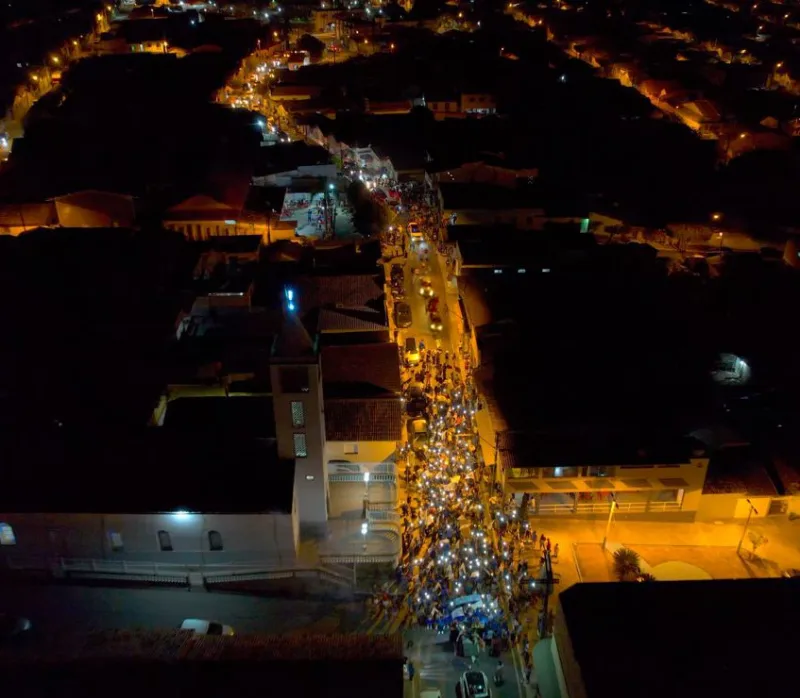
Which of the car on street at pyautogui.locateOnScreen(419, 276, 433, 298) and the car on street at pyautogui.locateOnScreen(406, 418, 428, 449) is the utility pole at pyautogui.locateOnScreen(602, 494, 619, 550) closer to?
the car on street at pyautogui.locateOnScreen(406, 418, 428, 449)

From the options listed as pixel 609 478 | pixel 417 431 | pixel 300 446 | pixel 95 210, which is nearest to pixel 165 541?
pixel 300 446

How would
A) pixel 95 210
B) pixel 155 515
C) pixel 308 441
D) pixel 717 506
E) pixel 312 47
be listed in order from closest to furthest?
pixel 155 515
pixel 308 441
pixel 717 506
pixel 95 210
pixel 312 47

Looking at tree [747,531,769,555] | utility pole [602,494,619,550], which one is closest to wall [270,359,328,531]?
utility pole [602,494,619,550]

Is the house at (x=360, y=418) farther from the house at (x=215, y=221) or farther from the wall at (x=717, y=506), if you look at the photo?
the house at (x=215, y=221)

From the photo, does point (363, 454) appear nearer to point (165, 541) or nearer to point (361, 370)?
point (361, 370)

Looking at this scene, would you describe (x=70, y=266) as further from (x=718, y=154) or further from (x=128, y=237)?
(x=718, y=154)

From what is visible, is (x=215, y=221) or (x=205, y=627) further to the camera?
(x=215, y=221)
